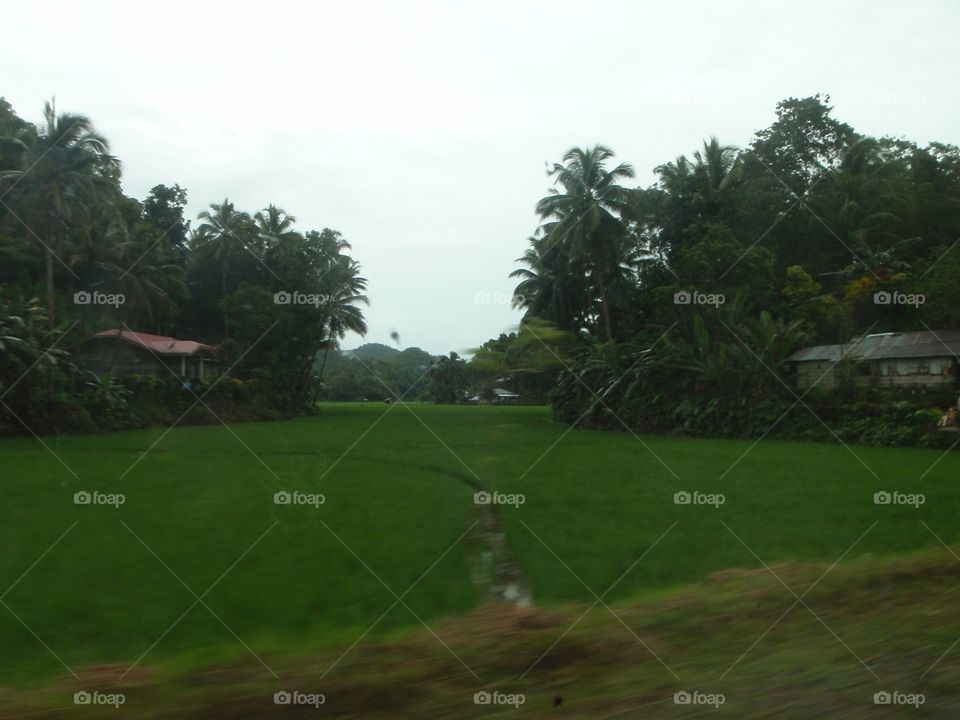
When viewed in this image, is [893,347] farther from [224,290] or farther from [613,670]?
[613,670]

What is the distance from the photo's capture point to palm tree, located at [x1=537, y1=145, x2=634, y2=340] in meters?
10.7

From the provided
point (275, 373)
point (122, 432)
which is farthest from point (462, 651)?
point (122, 432)

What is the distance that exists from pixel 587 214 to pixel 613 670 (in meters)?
8.11

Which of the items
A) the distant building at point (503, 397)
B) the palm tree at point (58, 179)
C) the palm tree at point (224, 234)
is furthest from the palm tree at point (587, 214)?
the palm tree at point (58, 179)

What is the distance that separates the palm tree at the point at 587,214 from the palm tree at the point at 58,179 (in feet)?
19.9

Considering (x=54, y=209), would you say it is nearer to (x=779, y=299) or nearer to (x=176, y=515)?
(x=176, y=515)

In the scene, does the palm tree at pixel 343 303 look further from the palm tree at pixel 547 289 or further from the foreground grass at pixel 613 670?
the foreground grass at pixel 613 670

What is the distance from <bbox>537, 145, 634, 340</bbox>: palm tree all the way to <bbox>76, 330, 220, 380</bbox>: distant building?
482 cm

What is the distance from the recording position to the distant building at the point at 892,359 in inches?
474

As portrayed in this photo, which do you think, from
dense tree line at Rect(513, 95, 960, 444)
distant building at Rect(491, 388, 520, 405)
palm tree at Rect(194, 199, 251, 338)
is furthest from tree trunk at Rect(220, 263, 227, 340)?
dense tree line at Rect(513, 95, 960, 444)

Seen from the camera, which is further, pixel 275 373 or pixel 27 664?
pixel 275 373

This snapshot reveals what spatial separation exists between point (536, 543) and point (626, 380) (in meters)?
6.03

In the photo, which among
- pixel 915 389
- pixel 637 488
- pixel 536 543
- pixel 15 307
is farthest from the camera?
pixel 915 389

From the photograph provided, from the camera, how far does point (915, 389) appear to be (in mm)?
12797
